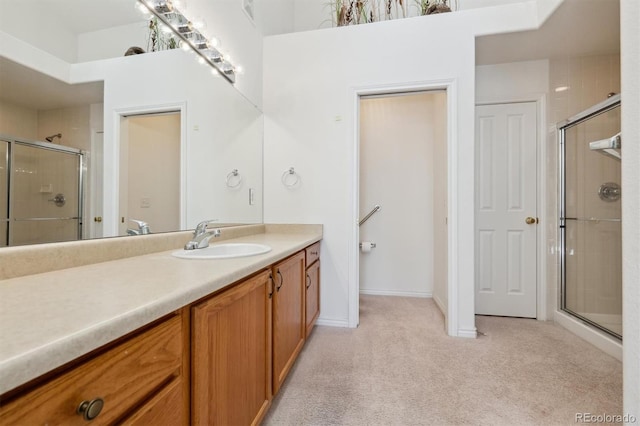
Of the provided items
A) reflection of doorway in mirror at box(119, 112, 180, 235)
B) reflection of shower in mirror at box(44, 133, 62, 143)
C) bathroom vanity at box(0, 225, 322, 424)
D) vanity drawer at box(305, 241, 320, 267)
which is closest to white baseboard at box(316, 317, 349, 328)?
vanity drawer at box(305, 241, 320, 267)

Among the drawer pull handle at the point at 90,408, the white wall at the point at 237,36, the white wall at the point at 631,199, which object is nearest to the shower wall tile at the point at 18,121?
the drawer pull handle at the point at 90,408

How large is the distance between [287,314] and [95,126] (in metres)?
1.18

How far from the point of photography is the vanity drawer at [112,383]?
40 centimetres

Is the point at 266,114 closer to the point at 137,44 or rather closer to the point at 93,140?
the point at 137,44

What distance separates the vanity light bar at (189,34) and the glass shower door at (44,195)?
2.80 feet

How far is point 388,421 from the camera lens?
1.27m

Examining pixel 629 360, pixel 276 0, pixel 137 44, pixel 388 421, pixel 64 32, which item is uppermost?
pixel 276 0

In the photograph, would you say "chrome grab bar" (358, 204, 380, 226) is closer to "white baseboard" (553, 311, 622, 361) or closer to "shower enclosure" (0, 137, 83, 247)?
"white baseboard" (553, 311, 622, 361)

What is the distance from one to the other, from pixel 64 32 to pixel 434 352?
8.07 feet

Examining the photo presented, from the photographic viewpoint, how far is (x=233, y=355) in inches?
36.3

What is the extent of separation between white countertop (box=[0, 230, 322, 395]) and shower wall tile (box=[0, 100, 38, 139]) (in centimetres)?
43

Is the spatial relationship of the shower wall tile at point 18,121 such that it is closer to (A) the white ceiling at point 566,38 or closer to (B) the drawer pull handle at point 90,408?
(B) the drawer pull handle at point 90,408

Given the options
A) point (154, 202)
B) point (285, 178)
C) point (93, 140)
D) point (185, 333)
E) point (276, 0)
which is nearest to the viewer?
point (185, 333)

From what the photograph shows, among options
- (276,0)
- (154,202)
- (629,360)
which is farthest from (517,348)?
(276,0)
